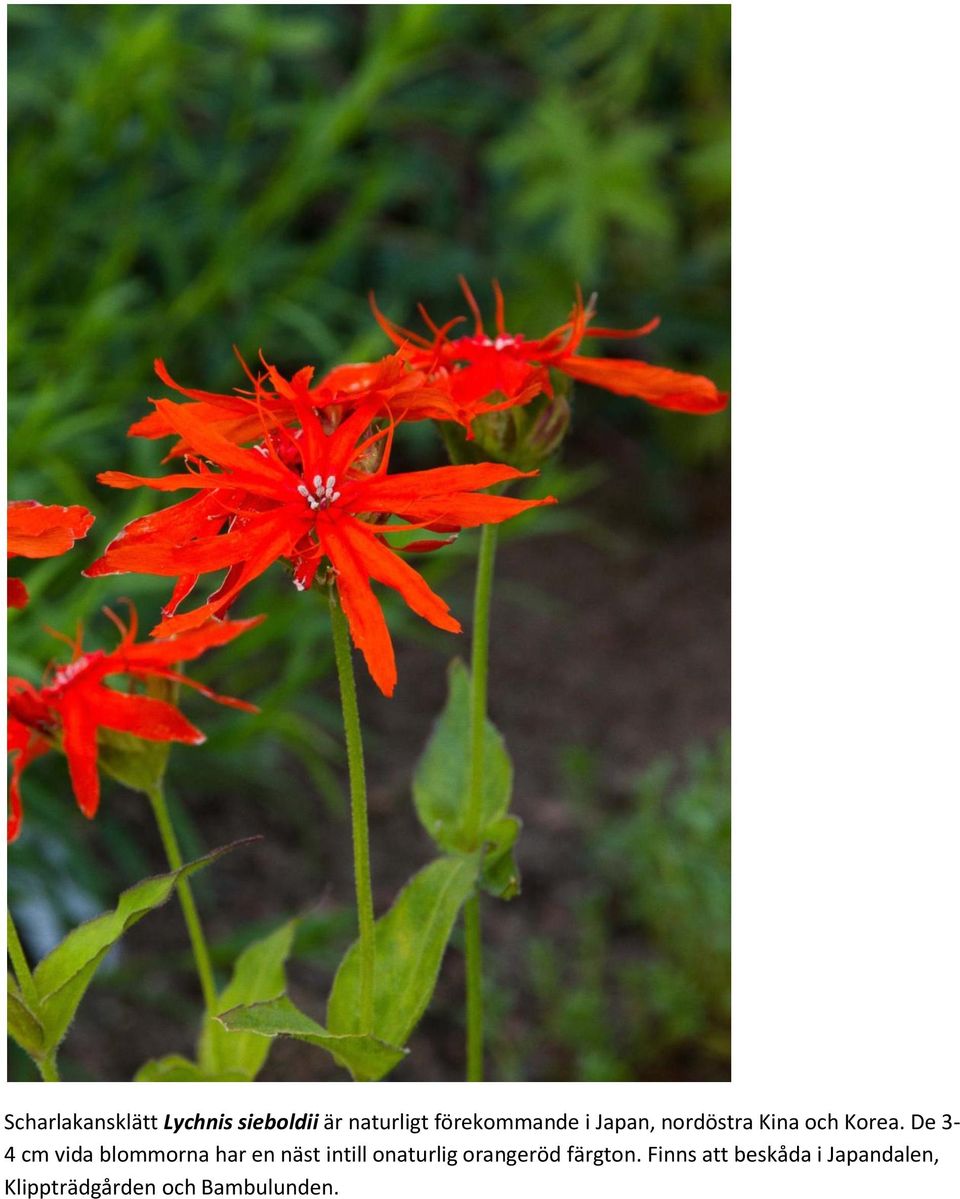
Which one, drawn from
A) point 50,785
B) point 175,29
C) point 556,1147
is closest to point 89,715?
point 556,1147

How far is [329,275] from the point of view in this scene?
68.1 inches

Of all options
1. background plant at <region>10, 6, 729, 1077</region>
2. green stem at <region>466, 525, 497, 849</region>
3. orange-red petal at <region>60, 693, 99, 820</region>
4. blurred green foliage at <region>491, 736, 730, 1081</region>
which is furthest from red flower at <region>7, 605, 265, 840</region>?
blurred green foliage at <region>491, 736, 730, 1081</region>

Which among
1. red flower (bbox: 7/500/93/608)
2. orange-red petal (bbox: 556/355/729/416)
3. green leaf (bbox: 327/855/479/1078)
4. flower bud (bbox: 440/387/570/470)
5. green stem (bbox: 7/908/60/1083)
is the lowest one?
green leaf (bbox: 327/855/479/1078)

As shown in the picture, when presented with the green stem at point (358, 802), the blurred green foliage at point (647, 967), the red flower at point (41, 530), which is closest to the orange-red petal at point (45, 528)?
the red flower at point (41, 530)

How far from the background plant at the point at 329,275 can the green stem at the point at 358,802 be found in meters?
0.54

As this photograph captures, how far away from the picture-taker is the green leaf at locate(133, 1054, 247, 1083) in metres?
0.64

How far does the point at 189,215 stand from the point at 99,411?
1.48 feet

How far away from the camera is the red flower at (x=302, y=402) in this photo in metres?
0.52

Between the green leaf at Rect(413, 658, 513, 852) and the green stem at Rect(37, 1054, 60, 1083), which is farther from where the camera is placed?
the green leaf at Rect(413, 658, 513, 852)

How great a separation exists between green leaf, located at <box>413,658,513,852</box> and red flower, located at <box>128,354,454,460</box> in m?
0.21

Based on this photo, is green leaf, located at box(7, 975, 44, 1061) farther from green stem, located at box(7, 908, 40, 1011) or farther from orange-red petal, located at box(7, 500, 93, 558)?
orange-red petal, located at box(7, 500, 93, 558)

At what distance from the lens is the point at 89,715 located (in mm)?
591

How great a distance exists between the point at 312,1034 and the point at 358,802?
9 cm

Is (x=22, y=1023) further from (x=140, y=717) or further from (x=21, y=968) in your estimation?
(x=140, y=717)
